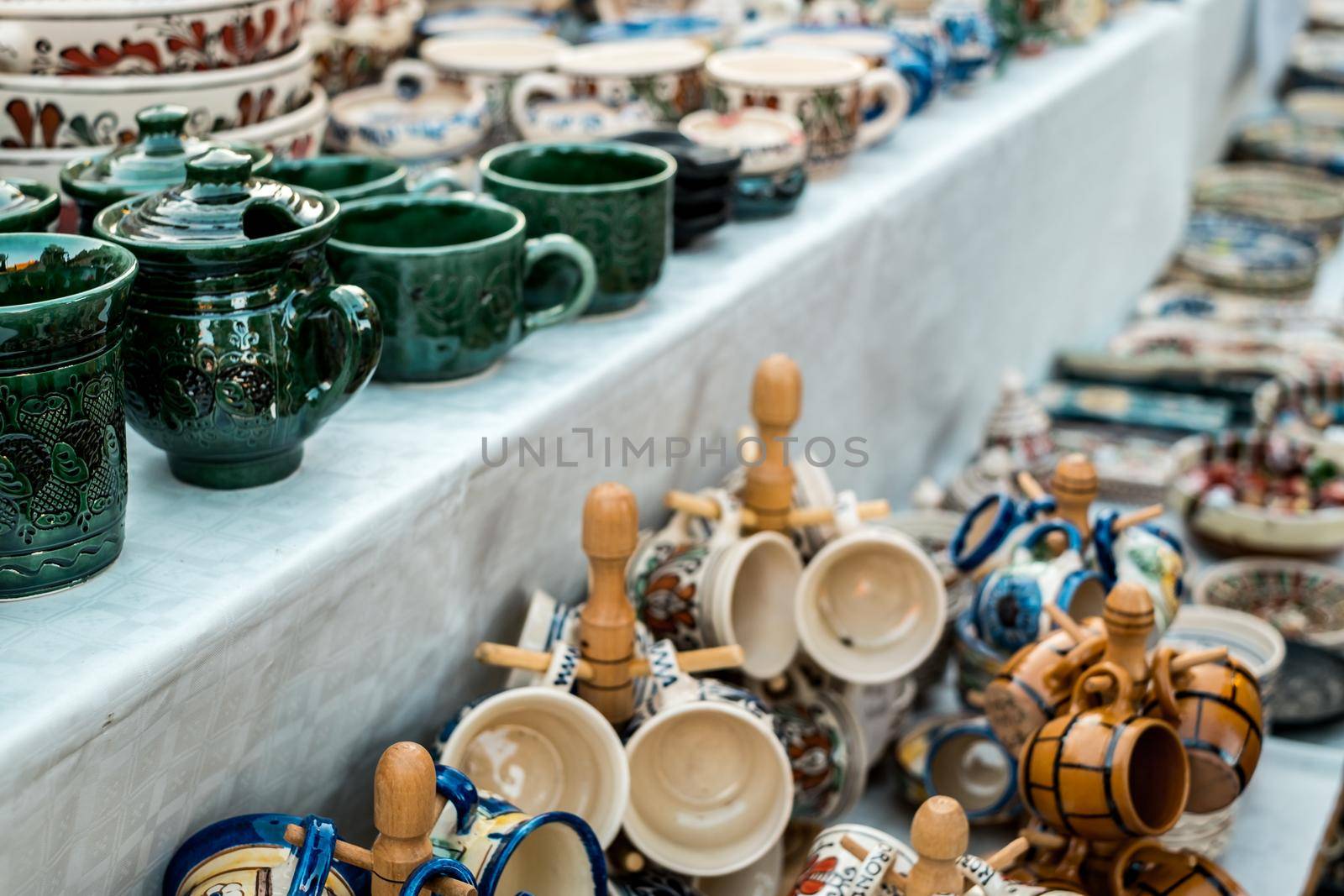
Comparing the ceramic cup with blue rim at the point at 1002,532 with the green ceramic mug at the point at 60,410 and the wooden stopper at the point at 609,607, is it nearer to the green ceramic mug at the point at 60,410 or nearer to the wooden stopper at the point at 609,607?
the wooden stopper at the point at 609,607

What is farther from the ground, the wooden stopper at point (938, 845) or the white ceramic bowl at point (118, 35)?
the white ceramic bowl at point (118, 35)

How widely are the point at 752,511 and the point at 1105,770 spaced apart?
308 mm

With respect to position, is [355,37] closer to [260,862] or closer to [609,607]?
[609,607]

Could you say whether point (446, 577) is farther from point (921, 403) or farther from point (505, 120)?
point (921, 403)

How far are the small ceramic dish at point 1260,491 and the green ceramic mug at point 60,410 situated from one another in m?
1.20

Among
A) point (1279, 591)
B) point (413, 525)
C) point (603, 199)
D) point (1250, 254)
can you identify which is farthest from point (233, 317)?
point (1250, 254)

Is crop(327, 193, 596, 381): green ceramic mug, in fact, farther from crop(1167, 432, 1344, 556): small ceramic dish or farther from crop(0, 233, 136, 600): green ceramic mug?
crop(1167, 432, 1344, 556): small ceramic dish

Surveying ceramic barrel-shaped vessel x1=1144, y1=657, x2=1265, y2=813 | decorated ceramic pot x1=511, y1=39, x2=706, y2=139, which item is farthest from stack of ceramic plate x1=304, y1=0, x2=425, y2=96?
ceramic barrel-shaped vessel x1=1144, y1=657, x2=1265, y2=813

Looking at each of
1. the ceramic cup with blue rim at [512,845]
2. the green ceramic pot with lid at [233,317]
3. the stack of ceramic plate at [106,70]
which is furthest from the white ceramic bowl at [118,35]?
the ceramic cup with blue rim at [512,845]

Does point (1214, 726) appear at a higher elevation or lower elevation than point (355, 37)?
lower

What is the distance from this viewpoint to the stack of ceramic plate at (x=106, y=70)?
93 centimetres

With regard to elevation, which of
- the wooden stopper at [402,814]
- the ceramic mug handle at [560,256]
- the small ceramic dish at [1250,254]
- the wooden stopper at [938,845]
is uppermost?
the ceramic mug handle at [560,256]

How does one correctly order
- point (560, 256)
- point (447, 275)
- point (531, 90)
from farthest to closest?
point (531, 90) < point (560, 256) < point (447, 275)

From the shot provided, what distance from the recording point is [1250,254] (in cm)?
241
